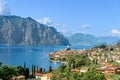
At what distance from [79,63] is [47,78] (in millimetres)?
36815

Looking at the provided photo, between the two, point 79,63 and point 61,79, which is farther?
point 79,63

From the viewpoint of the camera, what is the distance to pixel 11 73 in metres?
57.8

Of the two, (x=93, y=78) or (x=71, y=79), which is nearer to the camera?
(x=93, y=78)

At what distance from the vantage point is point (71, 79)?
149 ft

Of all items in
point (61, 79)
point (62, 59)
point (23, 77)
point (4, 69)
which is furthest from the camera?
point (62, 59)

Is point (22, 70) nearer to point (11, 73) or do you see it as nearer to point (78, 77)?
point (11, 73)

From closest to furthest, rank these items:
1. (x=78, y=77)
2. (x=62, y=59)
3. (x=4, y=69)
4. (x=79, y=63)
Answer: (x=78, y=77) < (x=4, y=69) < (x=79, y=63) < (x=62, y=59)

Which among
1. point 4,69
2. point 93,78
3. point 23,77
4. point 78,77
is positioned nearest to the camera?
point 93,78

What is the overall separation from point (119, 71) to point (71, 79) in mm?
21950

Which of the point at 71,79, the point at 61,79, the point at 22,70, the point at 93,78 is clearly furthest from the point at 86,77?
the point at 22,70

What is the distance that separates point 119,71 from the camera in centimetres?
6506

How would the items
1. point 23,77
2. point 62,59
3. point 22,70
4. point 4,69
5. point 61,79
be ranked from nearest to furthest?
point 61,79, point 4,69, point 23,77, point 22,70, point 62,59

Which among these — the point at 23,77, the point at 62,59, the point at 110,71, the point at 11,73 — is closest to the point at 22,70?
the point at 23,77

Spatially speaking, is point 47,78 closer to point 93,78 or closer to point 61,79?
point 61,79
